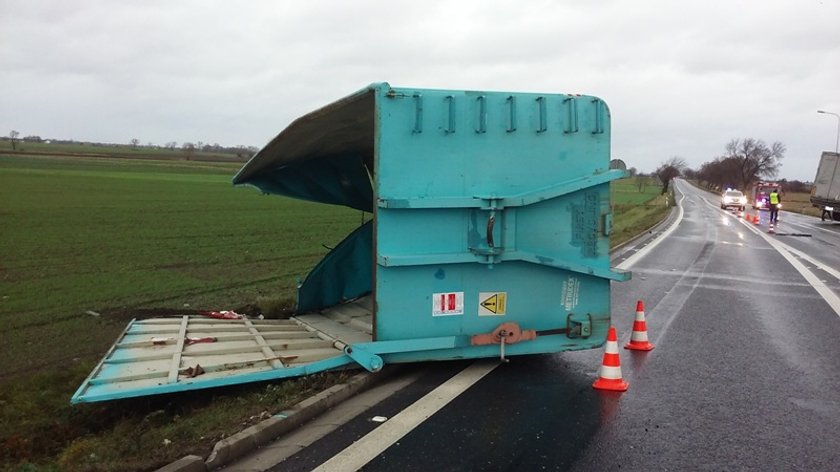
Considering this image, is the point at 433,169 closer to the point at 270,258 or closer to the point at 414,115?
the point at 414,115

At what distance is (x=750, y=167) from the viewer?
357 ft

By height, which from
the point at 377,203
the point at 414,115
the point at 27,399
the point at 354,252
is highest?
the point at 414,115

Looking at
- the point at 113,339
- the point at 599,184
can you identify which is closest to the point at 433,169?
the point at 599,184

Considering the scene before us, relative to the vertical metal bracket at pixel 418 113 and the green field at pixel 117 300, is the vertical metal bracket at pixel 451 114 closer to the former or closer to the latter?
the vertical metal bracket at pixel 418 113

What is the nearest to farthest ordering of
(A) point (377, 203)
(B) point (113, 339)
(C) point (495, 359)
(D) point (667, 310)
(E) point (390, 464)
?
(E) point (390, 464), (A) point (377, 203), (C) point (495, 359), (B) point (113, 339), (D) point (667, 310)

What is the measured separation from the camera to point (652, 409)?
4.96 metres

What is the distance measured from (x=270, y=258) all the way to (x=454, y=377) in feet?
34.5

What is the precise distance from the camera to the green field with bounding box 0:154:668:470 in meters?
4.42

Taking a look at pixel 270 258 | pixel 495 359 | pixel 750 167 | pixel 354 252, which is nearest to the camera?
pixel 495 359

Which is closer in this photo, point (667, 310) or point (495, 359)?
point (495, 359)

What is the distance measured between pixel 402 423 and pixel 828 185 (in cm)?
3477

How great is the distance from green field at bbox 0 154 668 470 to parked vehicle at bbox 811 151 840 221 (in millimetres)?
14859

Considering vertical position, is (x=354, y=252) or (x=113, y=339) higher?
(x=354, y=252)

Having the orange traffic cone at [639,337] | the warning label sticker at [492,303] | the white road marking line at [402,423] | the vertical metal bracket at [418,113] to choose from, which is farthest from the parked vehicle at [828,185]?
the vertical metal bracket at [418,113]
